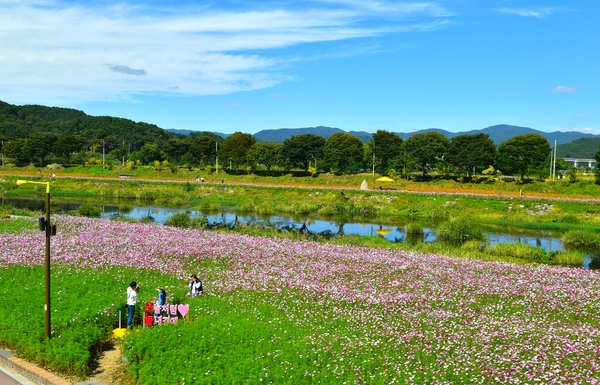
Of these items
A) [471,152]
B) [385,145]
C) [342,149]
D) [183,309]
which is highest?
[385,145]

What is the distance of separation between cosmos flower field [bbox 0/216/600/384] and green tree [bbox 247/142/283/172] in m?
69.0

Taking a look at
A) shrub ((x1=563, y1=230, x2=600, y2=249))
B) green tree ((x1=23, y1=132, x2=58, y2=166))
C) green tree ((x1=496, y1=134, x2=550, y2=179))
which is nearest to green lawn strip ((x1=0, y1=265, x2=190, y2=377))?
shrub ((x1=563, y1=230, x2=600, y2=249))

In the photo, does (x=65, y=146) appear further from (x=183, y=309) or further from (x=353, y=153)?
(x=183, y=309)

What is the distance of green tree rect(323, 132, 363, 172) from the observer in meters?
90.1

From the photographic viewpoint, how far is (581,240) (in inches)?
1490

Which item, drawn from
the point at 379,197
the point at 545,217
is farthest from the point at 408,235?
the point at 379,197

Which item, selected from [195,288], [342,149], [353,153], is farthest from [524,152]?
[195,288]

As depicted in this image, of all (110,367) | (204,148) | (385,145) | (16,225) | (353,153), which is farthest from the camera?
(204,148)

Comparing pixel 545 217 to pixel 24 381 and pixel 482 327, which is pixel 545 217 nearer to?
pixel 482 327

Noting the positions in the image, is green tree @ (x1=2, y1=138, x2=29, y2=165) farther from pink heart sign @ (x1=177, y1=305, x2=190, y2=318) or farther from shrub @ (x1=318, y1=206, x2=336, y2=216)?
pink heart sign @ (x1=177, y1=305, x2=190, y2=318)

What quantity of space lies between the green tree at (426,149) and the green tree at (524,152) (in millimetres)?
10790

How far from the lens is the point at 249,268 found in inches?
889

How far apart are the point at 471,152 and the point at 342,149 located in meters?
23.9

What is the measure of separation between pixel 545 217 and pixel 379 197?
21.1 m
